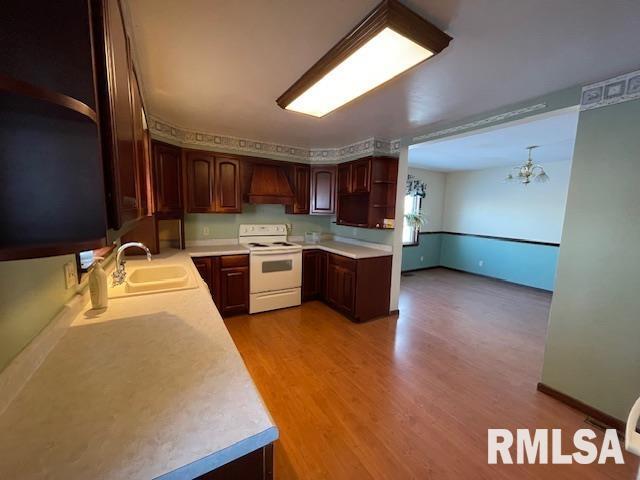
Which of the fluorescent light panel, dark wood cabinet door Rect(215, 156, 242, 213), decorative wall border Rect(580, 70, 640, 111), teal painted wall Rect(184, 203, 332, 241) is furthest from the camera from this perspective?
teal painted wall Rect(184, 203, 332, 241)

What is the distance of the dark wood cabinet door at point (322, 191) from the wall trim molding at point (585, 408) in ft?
9.83

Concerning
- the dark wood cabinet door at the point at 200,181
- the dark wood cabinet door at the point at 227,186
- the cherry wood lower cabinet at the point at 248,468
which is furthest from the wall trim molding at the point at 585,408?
the dark wood cabinet door at the point at 200,181

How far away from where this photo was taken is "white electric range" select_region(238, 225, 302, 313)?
11.2ft

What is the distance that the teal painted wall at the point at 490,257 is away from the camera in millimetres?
4934

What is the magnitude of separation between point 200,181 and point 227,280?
1280 mm

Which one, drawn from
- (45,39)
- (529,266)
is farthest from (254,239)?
(529,266)

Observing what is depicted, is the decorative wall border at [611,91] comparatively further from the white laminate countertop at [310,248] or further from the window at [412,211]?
the window at [412,211]

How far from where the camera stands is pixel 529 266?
5109 mm

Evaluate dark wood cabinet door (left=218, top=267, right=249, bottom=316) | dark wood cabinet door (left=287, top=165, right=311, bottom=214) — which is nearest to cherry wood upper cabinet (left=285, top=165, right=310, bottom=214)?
dark wood cabinet door (left=287, top=165, right=311, bottom=214)

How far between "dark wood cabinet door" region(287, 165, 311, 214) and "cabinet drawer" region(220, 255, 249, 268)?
3.52 ft

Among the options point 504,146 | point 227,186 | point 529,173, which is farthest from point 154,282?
point 529,173

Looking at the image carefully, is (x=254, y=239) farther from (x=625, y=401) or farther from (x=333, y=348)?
(x=625, y=401)

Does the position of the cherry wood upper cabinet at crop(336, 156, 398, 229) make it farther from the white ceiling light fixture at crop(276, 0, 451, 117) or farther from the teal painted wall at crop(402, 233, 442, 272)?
the teal painted wall at crop(402, 233, 442, 272)

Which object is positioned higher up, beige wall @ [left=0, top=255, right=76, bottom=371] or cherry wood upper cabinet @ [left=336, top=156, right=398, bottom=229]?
cherry wood upper cabinet @ [left=336, top=156, right=398, bottom=229]
